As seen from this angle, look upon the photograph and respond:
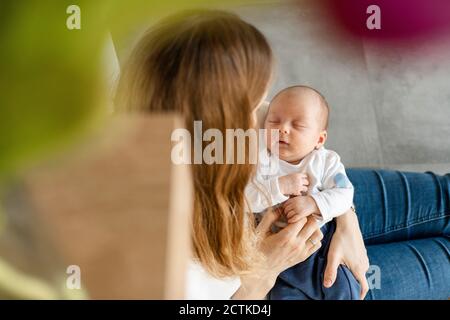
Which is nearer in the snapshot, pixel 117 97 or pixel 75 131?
pixel 75 131

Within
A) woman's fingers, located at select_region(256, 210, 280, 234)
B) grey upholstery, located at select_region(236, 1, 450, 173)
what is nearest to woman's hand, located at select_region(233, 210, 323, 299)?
woman's fingers, located at select_region(256, 210, 280, 234)

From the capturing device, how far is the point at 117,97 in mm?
656

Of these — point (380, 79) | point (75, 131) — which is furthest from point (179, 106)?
point (75, 131)

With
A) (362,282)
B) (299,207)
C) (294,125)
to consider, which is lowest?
(362,282)

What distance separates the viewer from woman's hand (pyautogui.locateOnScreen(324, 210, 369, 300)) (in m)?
0.71

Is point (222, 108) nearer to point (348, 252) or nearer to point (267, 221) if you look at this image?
point (267, 221)

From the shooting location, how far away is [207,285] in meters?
0.66

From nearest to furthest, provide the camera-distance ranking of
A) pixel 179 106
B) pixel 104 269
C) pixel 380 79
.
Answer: pixel 104 269, pixel 179 106, pixel 380 79

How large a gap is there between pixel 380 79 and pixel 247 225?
28 centimetres

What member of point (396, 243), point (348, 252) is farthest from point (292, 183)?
point (396, 243)

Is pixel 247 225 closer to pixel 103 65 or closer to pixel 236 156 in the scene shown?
pixel 236 156

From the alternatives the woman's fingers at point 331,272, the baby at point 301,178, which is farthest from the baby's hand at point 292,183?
the woman's fingers at point 331,272

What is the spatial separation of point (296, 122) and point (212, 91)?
120 millimetres
